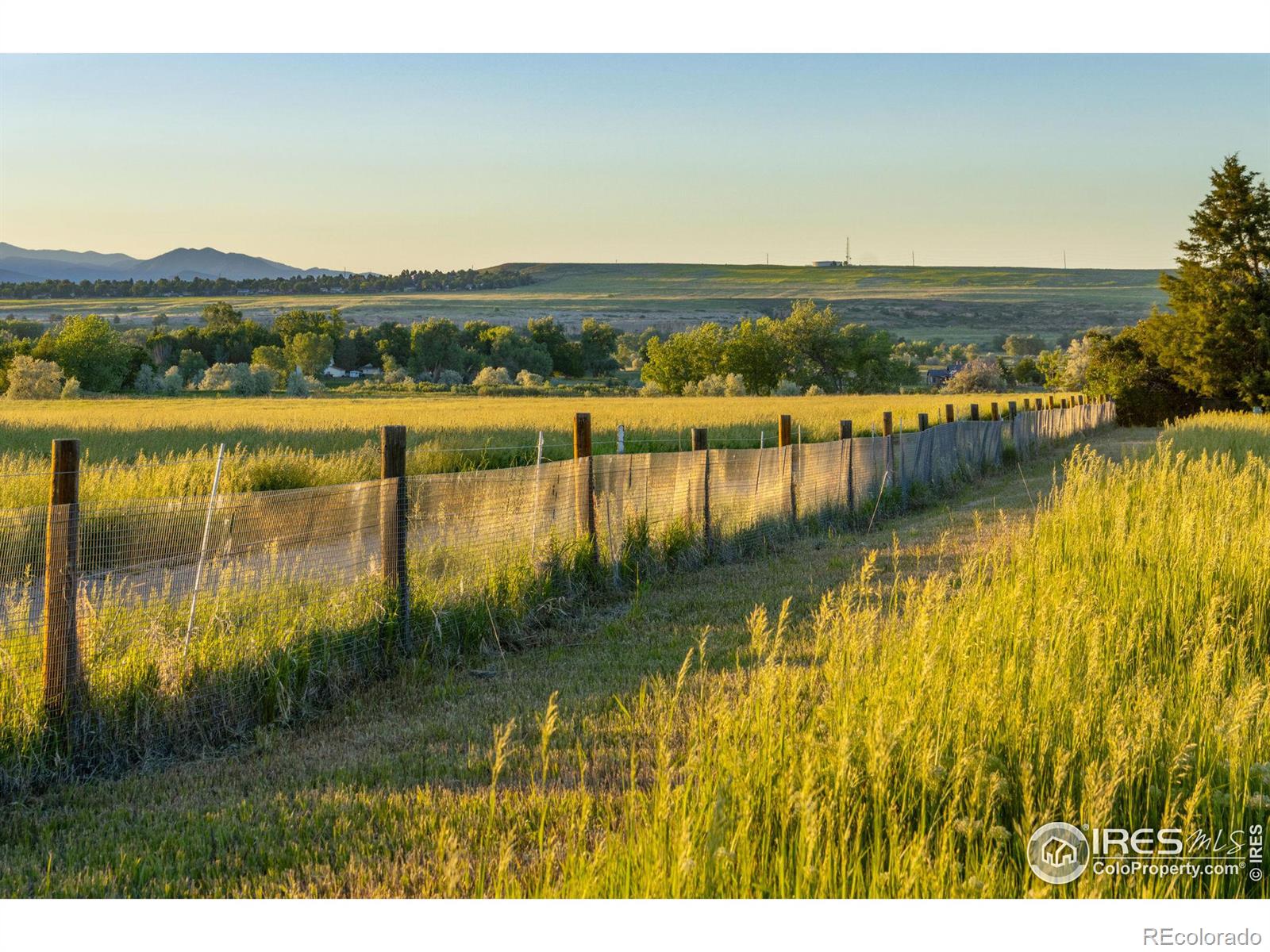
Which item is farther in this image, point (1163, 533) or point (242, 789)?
point (1163, 533)

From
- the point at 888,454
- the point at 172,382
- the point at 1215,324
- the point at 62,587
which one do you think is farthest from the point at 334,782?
the point at 172,382

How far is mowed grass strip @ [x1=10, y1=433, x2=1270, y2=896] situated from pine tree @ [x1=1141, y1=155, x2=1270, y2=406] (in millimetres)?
43848

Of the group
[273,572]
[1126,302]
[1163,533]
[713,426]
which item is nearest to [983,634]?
[1163,533]

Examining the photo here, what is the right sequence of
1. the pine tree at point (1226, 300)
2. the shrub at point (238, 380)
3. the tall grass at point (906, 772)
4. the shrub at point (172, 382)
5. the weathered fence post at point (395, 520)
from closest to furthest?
1. the tall grass at point (906, 772)
2. the weathered fence post at point (395, 520)
3. the pine tree at point (1226, 300)
4. the shrub at point (238, 380)
5. the shrub at point (172, 382)

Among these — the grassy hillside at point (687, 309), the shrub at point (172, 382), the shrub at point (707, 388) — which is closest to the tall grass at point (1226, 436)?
the shrub at point (707, 388)

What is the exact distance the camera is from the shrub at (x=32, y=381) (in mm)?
56438

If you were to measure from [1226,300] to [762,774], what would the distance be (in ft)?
162

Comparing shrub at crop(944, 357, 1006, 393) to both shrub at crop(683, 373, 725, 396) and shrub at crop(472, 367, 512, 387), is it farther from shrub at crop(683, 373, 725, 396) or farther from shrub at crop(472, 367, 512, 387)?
shrub at crop(472, 367, 512, 387)

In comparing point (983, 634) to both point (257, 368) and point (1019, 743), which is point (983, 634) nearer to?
point (1019, 743)

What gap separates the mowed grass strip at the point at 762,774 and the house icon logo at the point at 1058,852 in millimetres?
65

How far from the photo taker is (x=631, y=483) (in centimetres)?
1162

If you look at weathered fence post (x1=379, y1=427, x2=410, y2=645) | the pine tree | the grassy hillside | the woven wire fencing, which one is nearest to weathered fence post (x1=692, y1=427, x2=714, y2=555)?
the woven wire fencing

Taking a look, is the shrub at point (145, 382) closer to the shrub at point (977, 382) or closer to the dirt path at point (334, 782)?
the shrub at point (977, 382)

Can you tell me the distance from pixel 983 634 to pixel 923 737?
180 cm
